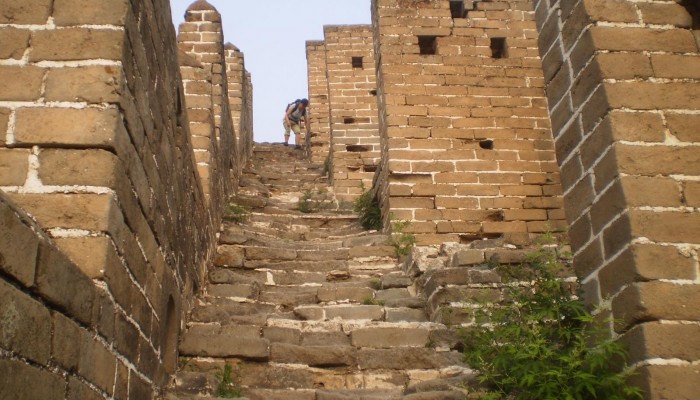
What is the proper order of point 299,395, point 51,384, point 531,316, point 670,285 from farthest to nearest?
point 299,395, point 531,316, point 670,285, point 51,384

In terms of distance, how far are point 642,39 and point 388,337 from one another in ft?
8.15

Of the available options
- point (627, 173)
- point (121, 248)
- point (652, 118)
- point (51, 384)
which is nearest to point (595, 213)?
point (627, 173)

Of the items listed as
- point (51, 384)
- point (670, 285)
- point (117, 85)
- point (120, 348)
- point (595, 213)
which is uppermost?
point (117, 85)

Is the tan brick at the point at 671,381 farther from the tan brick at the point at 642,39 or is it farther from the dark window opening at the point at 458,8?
the dark window opening at the point at 458,8

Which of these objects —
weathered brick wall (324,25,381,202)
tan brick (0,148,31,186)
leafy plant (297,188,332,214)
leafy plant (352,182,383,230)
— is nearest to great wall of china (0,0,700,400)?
tan brick (0,148,31,186)

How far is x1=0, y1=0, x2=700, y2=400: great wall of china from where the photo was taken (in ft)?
8.61

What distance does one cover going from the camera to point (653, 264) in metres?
3.05

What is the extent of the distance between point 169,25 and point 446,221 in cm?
383

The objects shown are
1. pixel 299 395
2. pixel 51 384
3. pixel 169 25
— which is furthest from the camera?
pixel 169 25

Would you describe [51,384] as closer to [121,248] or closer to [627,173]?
[121,248]

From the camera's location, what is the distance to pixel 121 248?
2.83 metres

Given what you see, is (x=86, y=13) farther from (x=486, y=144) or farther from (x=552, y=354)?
(x=486, y=144)

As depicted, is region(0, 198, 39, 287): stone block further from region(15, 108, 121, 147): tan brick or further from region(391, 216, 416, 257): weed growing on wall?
region(391, 216, 416, 257): weed growing on wall

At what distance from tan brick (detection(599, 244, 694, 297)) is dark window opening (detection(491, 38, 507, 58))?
5610 mm
